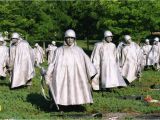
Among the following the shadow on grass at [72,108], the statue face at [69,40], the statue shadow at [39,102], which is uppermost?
the statue face at [69,40]

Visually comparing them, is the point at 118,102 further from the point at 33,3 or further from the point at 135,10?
the point at 33,3

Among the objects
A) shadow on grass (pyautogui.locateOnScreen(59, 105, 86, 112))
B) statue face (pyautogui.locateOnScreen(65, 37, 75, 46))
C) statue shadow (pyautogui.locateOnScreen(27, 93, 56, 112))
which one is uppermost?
statue face (pyautogui.locateOnScreen(65, 37, 75, 46))

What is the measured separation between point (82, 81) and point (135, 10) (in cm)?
3898

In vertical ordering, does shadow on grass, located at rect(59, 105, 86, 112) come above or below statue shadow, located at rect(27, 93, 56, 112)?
below

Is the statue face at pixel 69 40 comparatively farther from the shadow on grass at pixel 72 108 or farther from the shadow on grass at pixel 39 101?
the shadow on grass at pixel 39 101

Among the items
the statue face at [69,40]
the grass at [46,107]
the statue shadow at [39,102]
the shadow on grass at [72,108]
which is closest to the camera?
the grass at [46,107]

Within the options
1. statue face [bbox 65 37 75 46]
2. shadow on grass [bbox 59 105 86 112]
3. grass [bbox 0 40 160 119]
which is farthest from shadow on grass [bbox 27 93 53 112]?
statue face [bbox 65 37 75 46]

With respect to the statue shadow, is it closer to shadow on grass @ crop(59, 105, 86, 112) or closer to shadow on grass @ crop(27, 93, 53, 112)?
shadow on grass @ crop(27, 93, 53, 112)

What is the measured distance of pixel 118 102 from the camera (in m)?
16.0

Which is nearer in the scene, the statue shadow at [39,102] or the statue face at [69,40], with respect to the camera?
the statue face at [69,40]

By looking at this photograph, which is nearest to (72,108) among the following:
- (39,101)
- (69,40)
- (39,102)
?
(39,102)

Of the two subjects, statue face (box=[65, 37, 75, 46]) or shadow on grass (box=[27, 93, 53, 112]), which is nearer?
statue face (box=[65, 37, 75, 46])

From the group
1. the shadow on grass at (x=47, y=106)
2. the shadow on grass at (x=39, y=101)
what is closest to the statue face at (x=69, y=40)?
the shadow on grass at (x=47, y=106)

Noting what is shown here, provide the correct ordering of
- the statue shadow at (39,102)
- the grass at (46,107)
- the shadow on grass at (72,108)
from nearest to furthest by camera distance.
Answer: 1. the grass at (46,107)
2. the shadow on grass at (72,108)
3. the statue shadow at (39,102)
